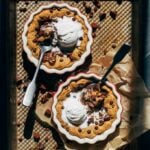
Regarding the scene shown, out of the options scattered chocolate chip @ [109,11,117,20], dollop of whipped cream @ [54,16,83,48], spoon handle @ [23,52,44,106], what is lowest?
spoon handle @ [23,52,44,106]

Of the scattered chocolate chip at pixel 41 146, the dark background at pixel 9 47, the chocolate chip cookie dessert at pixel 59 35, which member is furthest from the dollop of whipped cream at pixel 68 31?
the scattered chocolate chip at pixel 41 146

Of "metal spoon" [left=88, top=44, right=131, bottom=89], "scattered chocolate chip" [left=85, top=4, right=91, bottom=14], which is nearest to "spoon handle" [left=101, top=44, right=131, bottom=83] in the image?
"metal spoon" [left=88, top=44, right=131, bottom=89]

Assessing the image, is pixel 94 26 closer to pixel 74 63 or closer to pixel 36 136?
pixel 74 63

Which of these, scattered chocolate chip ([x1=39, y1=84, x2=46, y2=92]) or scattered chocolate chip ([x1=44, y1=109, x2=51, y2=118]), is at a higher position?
scattered chocolate chip ([x1=39, y1=84, x2=46, y2=92])

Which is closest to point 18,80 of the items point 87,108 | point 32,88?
point 32,88

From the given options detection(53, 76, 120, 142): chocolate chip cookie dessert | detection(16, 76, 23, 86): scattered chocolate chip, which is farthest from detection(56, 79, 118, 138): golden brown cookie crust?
detection(16, 76, 23, 86): scattered chocolate chip

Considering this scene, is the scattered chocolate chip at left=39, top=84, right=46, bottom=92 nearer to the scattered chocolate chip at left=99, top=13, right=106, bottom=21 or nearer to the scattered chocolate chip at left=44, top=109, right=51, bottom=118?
the scattered chocolate chip at left=44, top=109, right=51, bottom=118
